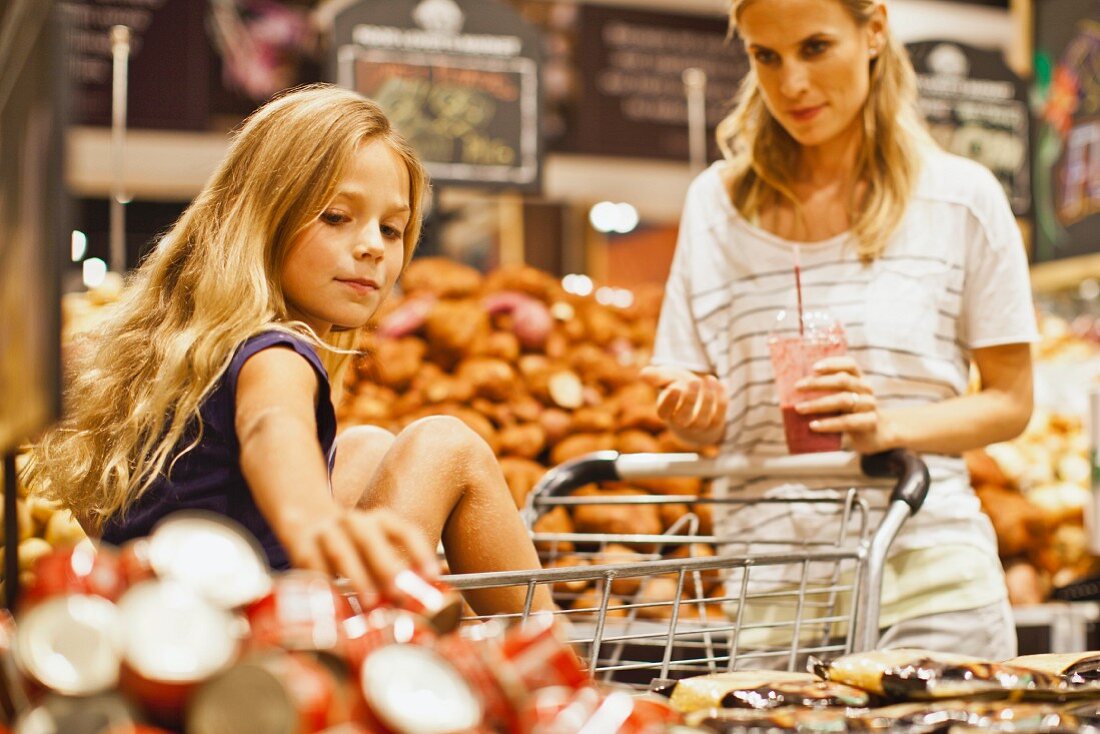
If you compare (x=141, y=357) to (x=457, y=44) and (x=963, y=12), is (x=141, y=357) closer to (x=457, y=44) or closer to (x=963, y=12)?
(x=457, y=44)

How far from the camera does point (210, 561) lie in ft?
2.33

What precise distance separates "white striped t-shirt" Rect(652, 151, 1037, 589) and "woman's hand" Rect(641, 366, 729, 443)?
13 cm

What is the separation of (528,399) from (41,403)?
2901 millimetres

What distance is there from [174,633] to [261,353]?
1.79 feet

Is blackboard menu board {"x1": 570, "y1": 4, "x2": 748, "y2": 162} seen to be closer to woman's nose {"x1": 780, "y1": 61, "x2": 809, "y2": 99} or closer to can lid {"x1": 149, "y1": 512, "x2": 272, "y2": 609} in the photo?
woman's nose {"x1": 780, "y1": 61, "x2": 809, "y2": 99}

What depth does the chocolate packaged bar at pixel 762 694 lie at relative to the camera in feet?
3.08

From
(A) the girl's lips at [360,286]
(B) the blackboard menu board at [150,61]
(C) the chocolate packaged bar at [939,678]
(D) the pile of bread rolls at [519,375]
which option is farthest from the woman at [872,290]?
(B) the blackboard menu board at [150,61]

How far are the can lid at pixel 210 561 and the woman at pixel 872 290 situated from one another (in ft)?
3.63

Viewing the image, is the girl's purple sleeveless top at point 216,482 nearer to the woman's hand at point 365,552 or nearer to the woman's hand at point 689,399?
the woman's hand at point 365,552

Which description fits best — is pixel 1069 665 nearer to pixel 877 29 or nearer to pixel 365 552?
pixel 365 552

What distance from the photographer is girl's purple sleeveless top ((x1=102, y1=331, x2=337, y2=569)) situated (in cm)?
122

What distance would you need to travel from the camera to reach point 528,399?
11.8 feet

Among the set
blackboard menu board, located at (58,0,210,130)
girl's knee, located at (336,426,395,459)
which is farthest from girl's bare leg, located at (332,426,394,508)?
blackboard menu board, located at (58,0,210,130)

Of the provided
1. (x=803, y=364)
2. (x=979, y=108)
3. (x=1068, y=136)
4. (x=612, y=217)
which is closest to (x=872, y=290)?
(x=803, y=364)
